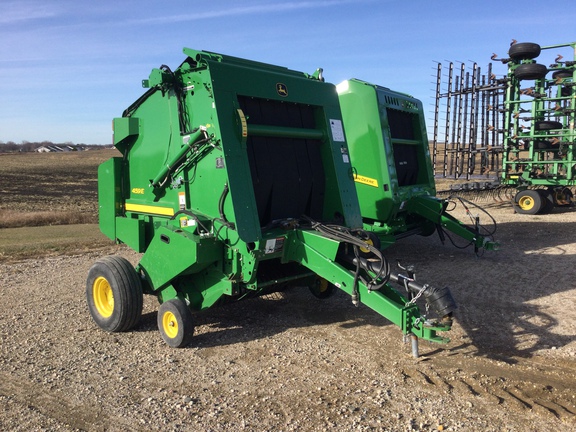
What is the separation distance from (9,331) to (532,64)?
13028 mm

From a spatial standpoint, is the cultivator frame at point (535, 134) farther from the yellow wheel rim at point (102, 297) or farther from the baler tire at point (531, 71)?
the yellow wheel rim at point (102, 297)

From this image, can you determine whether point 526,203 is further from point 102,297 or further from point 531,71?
point 102,297

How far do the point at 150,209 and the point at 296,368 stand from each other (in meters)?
2.57

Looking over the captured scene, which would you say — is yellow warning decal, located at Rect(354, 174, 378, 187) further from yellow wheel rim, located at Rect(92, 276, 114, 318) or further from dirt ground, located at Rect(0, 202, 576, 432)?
yellow wheel rim, located at Rect(92, 276, 114, 318)

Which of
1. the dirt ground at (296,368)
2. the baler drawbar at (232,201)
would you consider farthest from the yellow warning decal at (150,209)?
the dirt ground at (296,368)

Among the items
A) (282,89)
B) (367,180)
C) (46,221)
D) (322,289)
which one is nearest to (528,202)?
(367,180)

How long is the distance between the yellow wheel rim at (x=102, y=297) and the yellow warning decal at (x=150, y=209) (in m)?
0.94

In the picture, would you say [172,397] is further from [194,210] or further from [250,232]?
[194,210]

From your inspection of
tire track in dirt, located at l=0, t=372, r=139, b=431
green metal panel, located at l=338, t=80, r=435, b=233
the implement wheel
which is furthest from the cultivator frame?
tire track in dirt, located at l=0, t=372, r=139, b=431

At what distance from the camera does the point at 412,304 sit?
415 cm

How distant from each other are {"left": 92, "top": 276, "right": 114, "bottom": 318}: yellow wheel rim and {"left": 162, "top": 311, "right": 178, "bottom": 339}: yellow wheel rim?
0.87 metres

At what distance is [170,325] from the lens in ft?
16.3

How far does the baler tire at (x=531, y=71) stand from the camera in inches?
→ 507

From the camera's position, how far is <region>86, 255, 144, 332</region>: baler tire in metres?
5.13
